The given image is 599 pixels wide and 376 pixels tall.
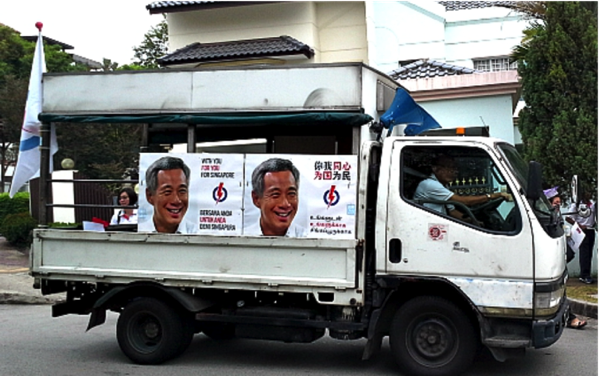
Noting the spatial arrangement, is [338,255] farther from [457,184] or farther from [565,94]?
[565,94]

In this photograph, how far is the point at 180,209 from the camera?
6617mm

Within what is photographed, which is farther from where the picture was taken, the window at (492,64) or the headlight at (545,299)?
the window at (492,64)

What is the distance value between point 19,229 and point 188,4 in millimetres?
6538

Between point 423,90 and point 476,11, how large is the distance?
415 inches

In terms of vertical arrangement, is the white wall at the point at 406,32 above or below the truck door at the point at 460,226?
above

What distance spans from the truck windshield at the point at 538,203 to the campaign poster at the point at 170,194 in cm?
282

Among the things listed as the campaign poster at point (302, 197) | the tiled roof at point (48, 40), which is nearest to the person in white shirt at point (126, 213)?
the campaign poster at point (302, 197)

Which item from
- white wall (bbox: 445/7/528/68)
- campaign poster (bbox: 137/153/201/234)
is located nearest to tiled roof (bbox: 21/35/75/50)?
white wall (bbox: 445/7/528/68)

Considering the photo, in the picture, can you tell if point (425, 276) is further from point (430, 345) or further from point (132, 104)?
point (132, 104)

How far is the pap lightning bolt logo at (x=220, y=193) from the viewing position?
6520 millimetres

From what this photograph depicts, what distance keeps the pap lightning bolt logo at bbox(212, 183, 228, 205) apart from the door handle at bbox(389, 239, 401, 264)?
62.9 inches

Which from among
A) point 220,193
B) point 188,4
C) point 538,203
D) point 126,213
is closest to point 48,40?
point 188,4

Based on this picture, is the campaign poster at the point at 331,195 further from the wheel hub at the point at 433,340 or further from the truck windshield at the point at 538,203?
the truck windshield at the point at 538,203

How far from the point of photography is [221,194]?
21.4 feet
